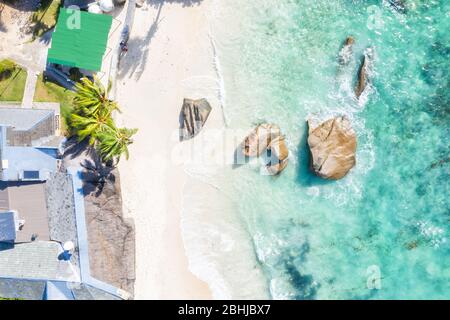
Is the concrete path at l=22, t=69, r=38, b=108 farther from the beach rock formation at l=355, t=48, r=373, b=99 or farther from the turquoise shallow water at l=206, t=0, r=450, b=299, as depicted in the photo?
the beach rock formation at l=355, t=48, r=373, b=99

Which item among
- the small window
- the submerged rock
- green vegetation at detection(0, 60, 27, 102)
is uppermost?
the submerged rock

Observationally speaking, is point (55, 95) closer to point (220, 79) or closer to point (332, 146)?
point (220, 79)

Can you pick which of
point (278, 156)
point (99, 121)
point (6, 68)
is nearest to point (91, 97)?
point (99, 121)

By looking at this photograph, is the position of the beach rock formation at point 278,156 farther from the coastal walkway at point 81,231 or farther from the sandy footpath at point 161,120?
the coastal walkway at point 81,231

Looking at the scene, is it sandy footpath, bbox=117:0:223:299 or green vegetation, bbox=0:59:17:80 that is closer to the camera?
green vegetation, bbox=0:59:17:80

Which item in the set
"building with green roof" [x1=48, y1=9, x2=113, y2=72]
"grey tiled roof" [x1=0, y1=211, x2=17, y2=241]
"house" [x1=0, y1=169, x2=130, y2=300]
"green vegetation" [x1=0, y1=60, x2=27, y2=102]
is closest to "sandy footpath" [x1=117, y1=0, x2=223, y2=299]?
"building with green roof" [x1=48, y1=9, x2=113, y2=72]
